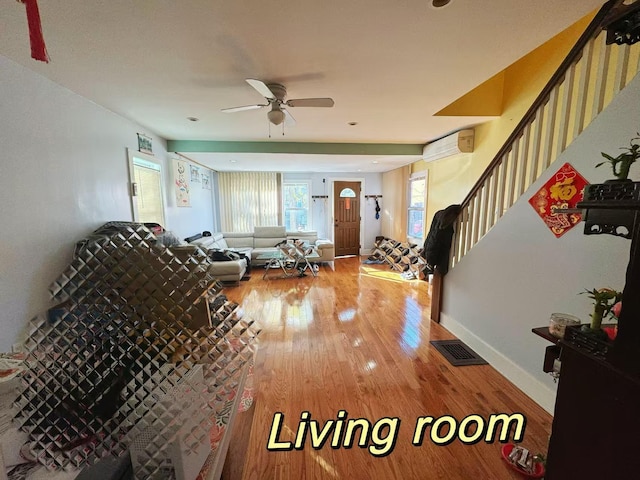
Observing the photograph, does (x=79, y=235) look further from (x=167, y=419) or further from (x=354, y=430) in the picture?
(x=354, y=430)

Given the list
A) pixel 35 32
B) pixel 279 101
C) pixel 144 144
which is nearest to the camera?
pixel 35 32

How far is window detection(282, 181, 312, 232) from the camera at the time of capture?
700cm

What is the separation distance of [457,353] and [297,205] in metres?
5.44

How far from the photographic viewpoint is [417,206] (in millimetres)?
5246

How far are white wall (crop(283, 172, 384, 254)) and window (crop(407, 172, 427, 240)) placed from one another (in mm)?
1542

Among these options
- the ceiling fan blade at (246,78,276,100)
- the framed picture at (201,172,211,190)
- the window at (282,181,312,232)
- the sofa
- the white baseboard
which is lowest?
the white baseboard

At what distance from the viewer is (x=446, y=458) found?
1.46 m

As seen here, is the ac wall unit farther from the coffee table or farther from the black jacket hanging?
the coffee table

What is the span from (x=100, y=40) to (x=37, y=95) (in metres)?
0.83

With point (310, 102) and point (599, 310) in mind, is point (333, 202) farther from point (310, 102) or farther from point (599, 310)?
point (599, 310)

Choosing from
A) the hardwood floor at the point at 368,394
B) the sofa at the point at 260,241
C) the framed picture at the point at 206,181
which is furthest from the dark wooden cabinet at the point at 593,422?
the framed picture at the point at 206,181

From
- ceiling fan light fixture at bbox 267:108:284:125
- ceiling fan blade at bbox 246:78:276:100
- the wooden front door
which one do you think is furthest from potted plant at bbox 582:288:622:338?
the wooden front door

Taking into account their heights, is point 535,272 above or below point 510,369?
above

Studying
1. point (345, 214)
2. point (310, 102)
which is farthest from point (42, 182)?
point (345, 214)
